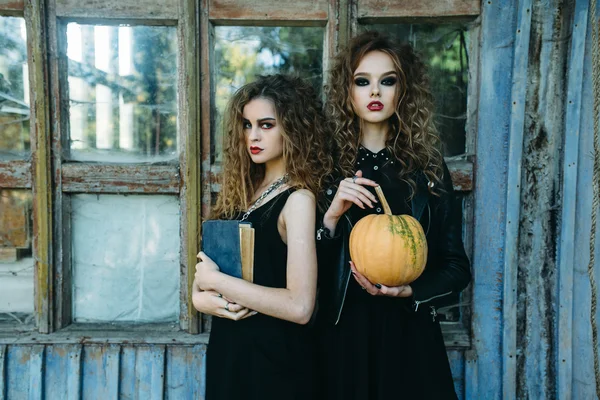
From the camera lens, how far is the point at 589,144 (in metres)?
2.52

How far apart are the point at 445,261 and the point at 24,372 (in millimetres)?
2468

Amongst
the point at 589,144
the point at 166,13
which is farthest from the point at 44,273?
the point at 589,144

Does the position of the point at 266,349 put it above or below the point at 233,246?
below

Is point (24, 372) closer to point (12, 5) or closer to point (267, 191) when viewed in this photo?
point (267, 191)

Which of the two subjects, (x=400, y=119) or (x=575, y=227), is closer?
(x=400, y=119)

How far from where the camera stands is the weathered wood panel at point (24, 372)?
273 centimetres

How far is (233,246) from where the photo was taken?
2076 mm

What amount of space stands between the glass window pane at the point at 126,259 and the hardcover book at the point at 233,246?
841 mm

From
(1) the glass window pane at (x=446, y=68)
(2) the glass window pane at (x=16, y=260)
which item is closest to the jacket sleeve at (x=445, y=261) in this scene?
(1) the glass window pane at (x=446, y=68)

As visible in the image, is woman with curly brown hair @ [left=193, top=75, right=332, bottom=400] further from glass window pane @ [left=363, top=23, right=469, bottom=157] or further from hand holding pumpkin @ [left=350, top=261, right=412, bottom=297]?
glass window pane @ [left=363, top=23, right=469, bottom=157]

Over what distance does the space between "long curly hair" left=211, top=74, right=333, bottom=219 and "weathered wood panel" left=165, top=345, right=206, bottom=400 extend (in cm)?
93

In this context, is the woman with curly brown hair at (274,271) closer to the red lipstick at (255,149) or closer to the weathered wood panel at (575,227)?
the red lipstick at (255,149)

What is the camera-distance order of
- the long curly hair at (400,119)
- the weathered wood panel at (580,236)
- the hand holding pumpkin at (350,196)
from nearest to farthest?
the hand holding pumpkin at (350,196) → the long curly hair at (400,119) → the weathered wood panel at (580,236)

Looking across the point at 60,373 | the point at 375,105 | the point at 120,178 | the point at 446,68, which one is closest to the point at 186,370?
the point at 60,373
